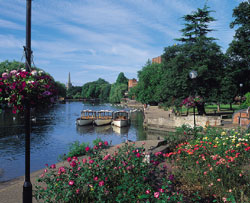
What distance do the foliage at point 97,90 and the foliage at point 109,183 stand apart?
142 meters

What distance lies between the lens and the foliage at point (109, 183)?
4.14 meters

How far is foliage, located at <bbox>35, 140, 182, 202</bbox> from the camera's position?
163 inches

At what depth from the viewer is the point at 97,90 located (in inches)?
6344

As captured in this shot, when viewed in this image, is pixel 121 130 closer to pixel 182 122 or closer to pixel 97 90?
pixel 182 122

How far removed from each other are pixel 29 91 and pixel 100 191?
7.01 feet

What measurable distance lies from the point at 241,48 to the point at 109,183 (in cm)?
3328

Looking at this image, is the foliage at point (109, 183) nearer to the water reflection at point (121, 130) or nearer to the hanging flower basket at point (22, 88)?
the hanging flower basket at point (22, 88)

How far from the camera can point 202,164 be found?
6.96m

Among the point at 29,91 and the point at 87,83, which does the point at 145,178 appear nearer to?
the point at 29,91

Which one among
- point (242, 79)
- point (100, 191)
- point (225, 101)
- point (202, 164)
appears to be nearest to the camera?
point (100, 191)

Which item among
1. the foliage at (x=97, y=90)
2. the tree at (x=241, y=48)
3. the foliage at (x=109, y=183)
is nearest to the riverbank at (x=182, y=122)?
the tree at (x=241, y=48)

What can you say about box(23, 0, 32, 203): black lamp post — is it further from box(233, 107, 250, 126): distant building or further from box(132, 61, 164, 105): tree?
box(132, 61, 164, 105): tree

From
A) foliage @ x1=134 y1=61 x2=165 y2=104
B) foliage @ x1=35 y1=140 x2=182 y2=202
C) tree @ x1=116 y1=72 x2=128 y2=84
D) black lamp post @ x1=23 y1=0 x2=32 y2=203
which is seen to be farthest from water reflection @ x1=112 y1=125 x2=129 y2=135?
tree @ x1=116 y1=72 x2=128 y2=84

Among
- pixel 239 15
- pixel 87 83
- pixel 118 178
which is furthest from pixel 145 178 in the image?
pixel 87 83
